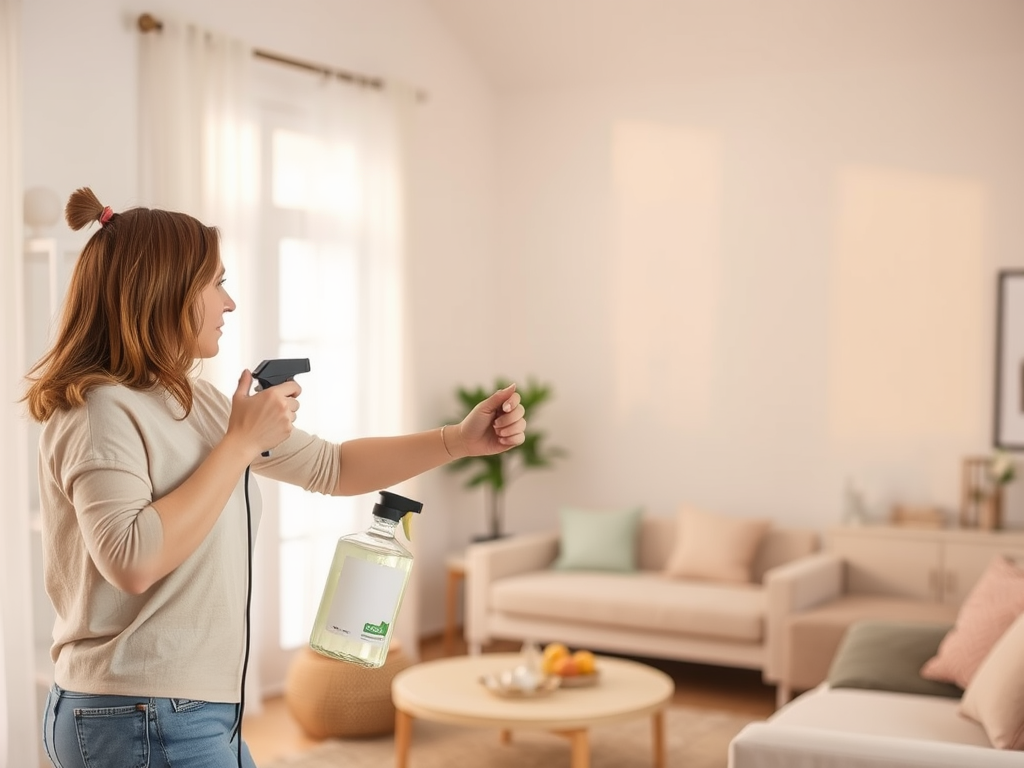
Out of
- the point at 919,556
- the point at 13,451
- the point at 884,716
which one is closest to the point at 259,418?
the point at 884,716

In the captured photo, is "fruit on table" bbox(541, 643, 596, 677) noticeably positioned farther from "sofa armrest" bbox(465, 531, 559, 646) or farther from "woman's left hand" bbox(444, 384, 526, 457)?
"woman's left hand" bbox(444, 384, 526, 457)

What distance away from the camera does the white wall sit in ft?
17.0

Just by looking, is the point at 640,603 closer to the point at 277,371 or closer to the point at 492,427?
the point at 492,427

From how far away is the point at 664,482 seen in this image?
5977 millimetres

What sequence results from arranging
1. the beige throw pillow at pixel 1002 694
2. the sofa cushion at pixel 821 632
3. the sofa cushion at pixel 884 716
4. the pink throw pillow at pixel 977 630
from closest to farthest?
the beige throw pillow at pixel 1002 694 < the sofa cushion at pixel 884 716 < the pink throw pillow at pixel 977 630 < the sofa cushion at pixel 821 632

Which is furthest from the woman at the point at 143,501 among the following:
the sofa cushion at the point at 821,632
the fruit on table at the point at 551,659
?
the sofa cushion at the point at 821,632

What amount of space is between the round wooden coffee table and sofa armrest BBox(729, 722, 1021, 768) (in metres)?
1.13

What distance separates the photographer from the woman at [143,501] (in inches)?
51.1

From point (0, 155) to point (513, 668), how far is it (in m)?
2.40

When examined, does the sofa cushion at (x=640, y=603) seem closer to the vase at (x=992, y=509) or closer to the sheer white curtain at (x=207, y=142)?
the vase at (x=992, y=509)

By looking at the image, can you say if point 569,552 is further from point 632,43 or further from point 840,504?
point 632,43

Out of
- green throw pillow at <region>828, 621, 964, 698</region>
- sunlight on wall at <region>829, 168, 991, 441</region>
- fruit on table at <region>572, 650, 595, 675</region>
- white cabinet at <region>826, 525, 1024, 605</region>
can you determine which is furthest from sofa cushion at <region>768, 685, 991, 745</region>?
sunlight on wall at <region>829, 168, 991, 441</region>

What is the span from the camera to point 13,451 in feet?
11.7

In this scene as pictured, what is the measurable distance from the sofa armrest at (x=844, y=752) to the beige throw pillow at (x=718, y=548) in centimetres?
286
